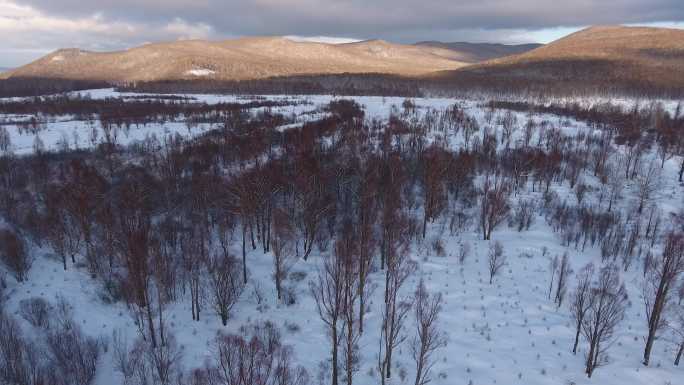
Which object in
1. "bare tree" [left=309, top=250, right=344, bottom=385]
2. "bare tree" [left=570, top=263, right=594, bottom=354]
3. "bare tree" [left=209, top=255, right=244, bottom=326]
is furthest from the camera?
"bare tree" [left=209, top=255, right=244, bottom=326]

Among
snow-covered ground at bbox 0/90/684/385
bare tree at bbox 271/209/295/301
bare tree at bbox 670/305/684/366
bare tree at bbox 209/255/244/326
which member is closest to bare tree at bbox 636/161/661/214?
snow-covered ground at bbox 0/90/684/385

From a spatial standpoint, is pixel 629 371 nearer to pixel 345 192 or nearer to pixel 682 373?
pixel 682 373

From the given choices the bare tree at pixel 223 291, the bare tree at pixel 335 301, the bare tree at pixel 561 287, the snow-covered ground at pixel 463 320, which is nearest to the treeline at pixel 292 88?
the snow-covered ground at pixel 463 320

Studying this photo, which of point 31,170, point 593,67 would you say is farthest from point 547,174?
point 593,67

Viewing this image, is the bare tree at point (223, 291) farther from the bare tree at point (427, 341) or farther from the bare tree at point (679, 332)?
the bare tree at point (679, 332)

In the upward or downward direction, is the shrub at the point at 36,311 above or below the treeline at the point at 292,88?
below

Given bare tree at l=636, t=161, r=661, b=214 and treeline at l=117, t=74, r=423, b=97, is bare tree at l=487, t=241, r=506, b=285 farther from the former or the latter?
treeline at l=117, t=74, r=423, b=97

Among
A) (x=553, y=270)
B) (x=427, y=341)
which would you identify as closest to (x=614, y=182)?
(x=553, y=270)
